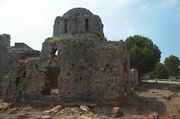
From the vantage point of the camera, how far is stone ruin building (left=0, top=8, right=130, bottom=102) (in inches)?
744

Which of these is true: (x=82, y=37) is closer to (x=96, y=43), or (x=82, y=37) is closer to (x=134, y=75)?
(x=96, y=43)

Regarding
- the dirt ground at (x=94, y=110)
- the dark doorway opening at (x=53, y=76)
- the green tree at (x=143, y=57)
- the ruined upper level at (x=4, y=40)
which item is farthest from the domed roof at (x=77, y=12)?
the green tree at (x=143, y=57)

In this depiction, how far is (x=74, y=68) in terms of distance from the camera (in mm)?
19500

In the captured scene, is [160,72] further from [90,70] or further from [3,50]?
[90,70]

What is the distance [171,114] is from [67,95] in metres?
6.34

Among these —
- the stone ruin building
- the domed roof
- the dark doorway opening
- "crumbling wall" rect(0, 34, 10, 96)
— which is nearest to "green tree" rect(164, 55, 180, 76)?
the stone ruin building

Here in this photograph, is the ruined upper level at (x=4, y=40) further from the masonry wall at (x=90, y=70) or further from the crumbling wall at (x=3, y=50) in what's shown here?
the masonry wall at (x=90, y=70)

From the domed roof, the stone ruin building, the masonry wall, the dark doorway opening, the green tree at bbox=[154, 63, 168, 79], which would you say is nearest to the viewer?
the masonry wall

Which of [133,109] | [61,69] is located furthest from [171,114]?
[61,69]

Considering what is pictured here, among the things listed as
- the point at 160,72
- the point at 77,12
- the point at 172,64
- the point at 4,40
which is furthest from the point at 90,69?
the point at 172,64

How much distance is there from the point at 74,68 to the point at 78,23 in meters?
3.89

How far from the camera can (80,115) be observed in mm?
15914

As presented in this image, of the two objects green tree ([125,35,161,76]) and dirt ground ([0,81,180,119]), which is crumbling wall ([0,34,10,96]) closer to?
dirt ground ([0,81,180,119])

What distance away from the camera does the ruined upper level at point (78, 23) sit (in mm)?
21812
